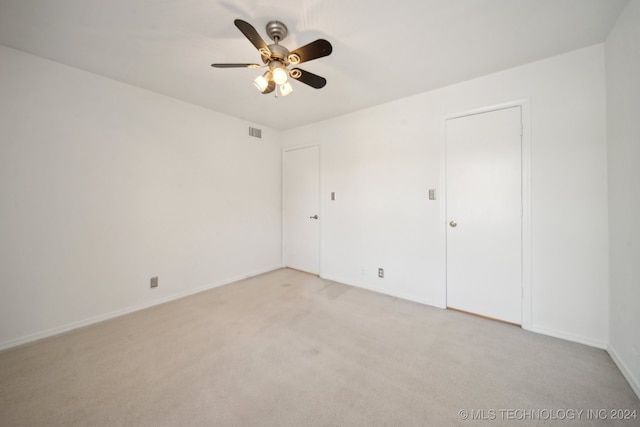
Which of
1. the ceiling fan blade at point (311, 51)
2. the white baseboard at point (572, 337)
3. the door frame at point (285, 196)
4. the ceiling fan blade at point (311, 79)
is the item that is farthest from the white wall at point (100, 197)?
the white baseboard at point (572, 337)

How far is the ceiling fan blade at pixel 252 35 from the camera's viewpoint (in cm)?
136

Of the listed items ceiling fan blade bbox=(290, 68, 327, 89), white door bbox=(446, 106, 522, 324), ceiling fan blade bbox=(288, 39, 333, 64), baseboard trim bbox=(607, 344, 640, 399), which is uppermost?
ceiling fan blade bbox=(288, 39, 333, 64)

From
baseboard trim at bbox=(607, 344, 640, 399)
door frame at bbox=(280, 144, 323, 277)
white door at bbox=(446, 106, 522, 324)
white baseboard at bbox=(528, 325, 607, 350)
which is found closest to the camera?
baseboard trim at bbox=(607, 344, 640, 399)

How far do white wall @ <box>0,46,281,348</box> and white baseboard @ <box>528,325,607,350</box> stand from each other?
371 centimetres

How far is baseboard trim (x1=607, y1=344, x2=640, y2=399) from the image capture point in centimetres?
148

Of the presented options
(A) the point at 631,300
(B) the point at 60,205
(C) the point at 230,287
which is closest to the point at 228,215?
(C) the point at 230,287

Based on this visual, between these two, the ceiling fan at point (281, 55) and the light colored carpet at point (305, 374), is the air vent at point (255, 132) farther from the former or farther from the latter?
the light colored carpet at point (305, 374)

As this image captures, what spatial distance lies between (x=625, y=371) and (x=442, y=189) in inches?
73.9

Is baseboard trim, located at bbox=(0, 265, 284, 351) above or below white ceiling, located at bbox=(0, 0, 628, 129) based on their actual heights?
below

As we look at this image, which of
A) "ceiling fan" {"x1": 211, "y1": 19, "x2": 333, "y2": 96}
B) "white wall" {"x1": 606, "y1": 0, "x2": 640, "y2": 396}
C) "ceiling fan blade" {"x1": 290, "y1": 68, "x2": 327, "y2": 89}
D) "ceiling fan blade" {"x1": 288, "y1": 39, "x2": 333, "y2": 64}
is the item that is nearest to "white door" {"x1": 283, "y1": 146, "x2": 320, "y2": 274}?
"ceiling fan blade" {"x1": 290, "y1": 68, "x2": 327, "y2": 89}

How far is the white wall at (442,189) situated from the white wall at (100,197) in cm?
170

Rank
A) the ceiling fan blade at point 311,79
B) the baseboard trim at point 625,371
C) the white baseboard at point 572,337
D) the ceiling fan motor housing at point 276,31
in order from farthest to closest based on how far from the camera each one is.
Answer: the white baseboard at point 572,337 < the ceiling fan blade at point 311,79 < the ceiling fan motor housing at point 276,31 < the baseboard trim at point 625,371

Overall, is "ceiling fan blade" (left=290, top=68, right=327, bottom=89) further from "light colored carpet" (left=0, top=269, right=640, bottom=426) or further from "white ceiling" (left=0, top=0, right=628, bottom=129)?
"light colored carpet" (left=0, top=269, right=640, bottom=426)

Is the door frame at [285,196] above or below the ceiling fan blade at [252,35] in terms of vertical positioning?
below
